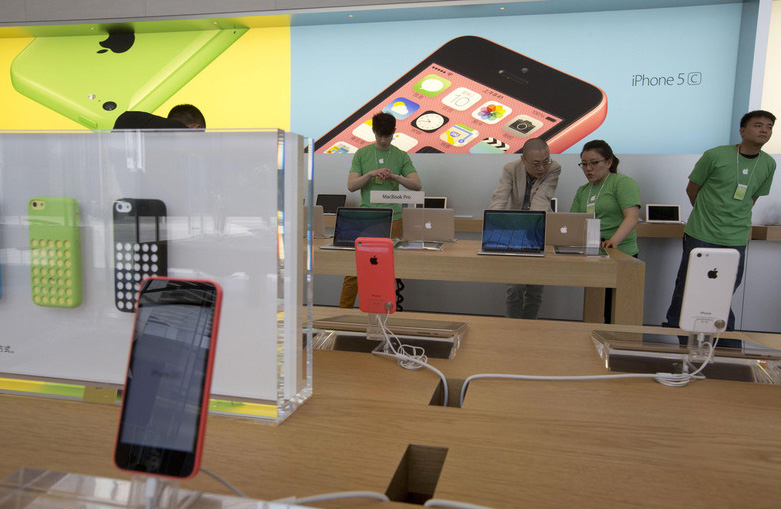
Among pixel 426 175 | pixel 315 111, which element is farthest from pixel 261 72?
pixel 426 175

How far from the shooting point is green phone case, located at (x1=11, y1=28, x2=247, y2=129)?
17.4 feet

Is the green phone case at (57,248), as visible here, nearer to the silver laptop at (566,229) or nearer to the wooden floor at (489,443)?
the wooden floor at (489,443)

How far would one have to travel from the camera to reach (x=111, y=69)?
546 cm

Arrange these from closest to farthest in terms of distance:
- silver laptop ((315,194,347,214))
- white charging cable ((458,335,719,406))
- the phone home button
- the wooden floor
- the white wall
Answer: the phone home button, the wooden floor, white charging cable ((458,335,719,406)), the white wall, silver laptop ((315,194,347,214))

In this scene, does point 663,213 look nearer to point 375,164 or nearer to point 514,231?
point 514,231

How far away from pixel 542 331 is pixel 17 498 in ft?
→ 3.37

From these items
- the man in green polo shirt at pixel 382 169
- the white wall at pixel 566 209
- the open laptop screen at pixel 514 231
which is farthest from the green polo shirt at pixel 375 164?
the open laptop screen at pixel 514 231

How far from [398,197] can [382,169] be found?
60 centimetres

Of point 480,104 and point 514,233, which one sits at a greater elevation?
point 480,104

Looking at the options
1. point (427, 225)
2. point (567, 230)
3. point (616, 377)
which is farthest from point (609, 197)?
point (616, 377)

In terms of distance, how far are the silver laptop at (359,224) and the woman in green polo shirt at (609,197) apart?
1.26m

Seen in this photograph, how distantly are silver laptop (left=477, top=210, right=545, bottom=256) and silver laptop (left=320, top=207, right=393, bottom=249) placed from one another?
1.64ft

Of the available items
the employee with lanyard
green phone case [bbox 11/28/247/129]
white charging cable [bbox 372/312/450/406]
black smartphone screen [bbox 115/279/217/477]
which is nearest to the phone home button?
black smartphone screen [bbox 115/279/217/477]

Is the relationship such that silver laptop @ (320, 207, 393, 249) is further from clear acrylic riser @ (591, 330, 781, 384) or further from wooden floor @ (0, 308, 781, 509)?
wooden floor @ (0, 308, 781, 509)
